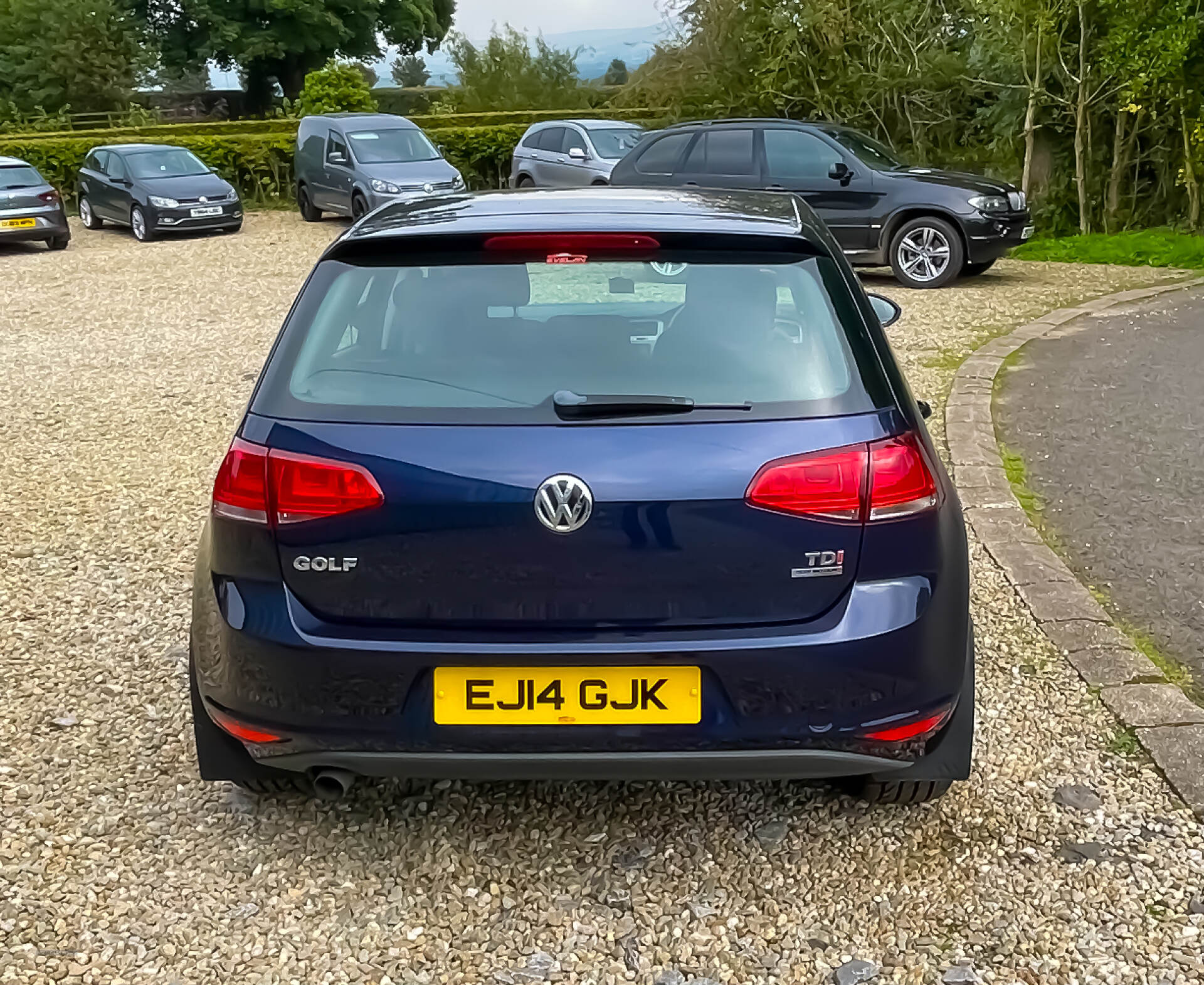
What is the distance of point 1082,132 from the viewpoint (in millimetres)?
16234

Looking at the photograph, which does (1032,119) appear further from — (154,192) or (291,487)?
(291,487)

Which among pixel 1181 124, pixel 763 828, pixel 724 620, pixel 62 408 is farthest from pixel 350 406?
pixel 1181 124

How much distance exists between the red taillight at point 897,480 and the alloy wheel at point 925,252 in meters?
10.9

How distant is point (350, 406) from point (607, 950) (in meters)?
1.35

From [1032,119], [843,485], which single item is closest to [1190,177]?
[1032,119]

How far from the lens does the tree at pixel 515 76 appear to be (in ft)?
108

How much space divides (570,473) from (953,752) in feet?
4.09

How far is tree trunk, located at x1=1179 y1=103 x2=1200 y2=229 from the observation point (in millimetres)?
15298

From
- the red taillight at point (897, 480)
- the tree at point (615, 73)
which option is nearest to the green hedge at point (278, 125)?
the tree at point (615, 73)

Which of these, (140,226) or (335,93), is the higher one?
(335,93)

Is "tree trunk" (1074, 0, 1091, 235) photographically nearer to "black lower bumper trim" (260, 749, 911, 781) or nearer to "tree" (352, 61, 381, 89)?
"black lower bumper trim" (260, 749, 911, 781)

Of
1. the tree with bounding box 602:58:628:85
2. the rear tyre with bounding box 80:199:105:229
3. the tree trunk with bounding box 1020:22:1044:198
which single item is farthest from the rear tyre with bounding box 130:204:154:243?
the tree with bounding box 602:58:628:85

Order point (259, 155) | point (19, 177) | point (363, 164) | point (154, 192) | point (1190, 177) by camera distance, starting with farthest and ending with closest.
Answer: point (259, 155)
point (154, 192)
point (363, 164)
point (19, 177)
point (1190, 177)

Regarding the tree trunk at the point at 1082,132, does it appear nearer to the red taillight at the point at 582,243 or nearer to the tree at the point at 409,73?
the red taillight at the point at 582,243
